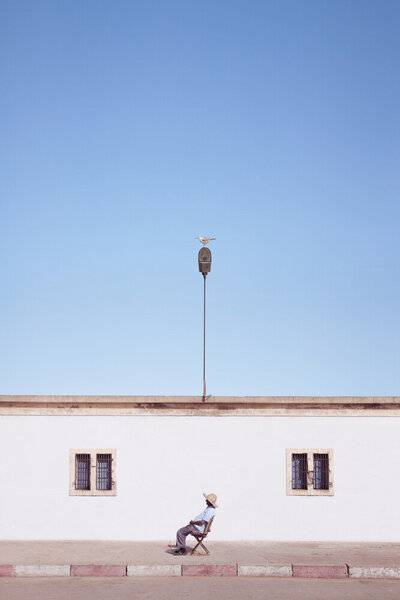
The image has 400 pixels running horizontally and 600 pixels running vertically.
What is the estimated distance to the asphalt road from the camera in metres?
9.36

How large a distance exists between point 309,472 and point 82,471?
4.60 meters

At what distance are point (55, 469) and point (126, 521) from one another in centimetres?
178

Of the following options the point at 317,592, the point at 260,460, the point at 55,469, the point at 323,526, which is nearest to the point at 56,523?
the point at 55,469

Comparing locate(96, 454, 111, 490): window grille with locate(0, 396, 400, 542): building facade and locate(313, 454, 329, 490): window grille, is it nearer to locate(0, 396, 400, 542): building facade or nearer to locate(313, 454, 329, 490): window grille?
locate(0, 396, 400, 542): building facade

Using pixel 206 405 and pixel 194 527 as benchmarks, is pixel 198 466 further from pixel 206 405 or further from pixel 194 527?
pixel 194 527

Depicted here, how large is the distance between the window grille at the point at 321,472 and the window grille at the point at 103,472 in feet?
13.7

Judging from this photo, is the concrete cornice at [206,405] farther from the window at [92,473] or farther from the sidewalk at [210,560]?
the sidewalk at [210,560]

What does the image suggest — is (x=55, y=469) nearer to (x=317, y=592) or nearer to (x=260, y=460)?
(x=260, y=460)

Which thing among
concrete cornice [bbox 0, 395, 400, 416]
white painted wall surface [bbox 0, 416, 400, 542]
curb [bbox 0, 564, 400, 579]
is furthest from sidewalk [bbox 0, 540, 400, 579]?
concrete cornice [bbox 0, 395, 400, 416]

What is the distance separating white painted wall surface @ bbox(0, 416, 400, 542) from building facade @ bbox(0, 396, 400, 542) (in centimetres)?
2

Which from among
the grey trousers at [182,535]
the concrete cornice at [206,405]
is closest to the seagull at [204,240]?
the concrete cornice at [206,405]

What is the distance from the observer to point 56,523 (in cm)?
1398

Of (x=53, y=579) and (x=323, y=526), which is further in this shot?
(x=323, y=526)

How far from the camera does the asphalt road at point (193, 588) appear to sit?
368 inches
